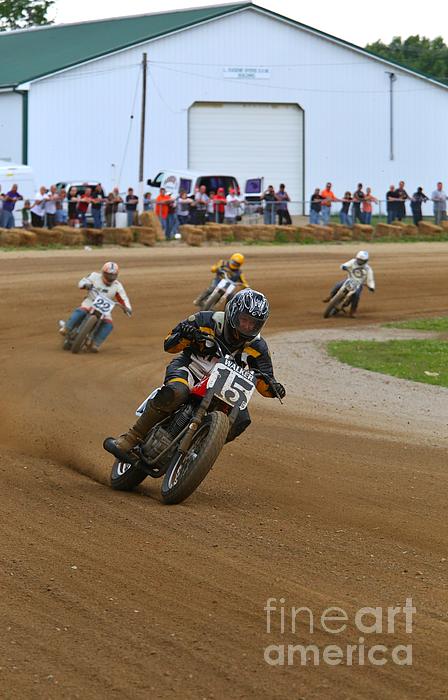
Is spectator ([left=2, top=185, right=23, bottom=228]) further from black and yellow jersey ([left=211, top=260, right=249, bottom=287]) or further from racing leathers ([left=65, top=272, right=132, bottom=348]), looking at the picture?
racing leathers ([left=65, top=272, right=132, bottom=348])

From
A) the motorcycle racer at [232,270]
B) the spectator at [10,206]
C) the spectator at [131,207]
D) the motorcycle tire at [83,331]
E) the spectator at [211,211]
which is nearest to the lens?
the motorcycle tire at [83,331]

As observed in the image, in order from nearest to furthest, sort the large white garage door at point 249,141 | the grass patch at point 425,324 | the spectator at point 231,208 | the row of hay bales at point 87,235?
the grass patch at point 425,324 → the row of hay bales at point 87,235 → the spectator at point 231,208 → the large white garage door at point 249,141

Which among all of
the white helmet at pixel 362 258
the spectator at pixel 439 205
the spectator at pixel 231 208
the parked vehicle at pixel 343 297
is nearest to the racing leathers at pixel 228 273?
the parked vehicle at pixel 343 297

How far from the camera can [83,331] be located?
19.6 meters

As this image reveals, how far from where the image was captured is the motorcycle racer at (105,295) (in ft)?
65.0

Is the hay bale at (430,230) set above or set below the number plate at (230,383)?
above

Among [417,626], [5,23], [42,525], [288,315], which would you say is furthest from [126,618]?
[5,23]

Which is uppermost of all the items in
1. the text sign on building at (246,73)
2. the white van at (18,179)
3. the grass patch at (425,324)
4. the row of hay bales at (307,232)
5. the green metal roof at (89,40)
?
the green metal roof at (89,40)

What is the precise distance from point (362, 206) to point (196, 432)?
1343 inches

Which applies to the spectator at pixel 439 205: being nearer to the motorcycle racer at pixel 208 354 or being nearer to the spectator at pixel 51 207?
the spectator at pixel 51 207

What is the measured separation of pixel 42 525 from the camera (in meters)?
7.98

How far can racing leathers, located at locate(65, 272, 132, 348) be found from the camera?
19.8 m

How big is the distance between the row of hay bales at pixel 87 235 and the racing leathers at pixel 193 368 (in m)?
25.5

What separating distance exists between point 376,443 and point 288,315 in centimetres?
1477
